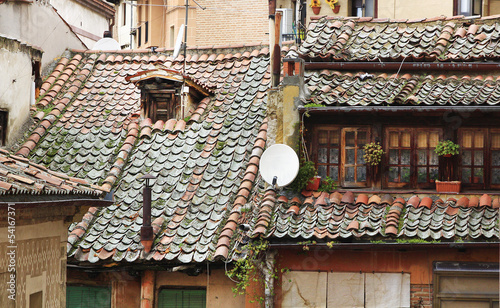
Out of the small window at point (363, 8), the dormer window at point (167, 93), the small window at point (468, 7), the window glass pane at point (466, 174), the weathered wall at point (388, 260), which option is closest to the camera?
the weathered wall at point (388, 260)

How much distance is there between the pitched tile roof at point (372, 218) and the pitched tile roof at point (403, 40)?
10.6ft

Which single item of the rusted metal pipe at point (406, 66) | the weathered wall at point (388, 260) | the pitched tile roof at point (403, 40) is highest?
the pitched tile roof at point (403, 40)

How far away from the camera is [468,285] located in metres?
15.1

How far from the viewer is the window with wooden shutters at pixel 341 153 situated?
1625cm

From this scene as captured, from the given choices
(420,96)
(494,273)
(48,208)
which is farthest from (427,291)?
(48,208)

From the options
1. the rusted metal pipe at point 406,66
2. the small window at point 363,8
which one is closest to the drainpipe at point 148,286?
the rusted metal pipe at point 406,66

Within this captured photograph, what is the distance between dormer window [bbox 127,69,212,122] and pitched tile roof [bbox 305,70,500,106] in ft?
10.7

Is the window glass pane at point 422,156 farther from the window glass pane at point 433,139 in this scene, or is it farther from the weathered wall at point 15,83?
the weathered wall at point 15,83

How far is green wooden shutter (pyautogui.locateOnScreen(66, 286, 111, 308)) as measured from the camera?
671 inches

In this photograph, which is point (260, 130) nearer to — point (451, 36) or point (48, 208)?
point (451, 36)

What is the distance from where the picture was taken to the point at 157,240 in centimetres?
1634

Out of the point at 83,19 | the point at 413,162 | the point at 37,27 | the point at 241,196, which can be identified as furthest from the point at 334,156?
the point at 83,19

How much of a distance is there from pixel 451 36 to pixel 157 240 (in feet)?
25.4

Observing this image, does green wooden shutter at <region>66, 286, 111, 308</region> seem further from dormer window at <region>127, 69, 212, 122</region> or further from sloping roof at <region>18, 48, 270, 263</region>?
dormer window at <region>127, 69, 212, 122</region>
